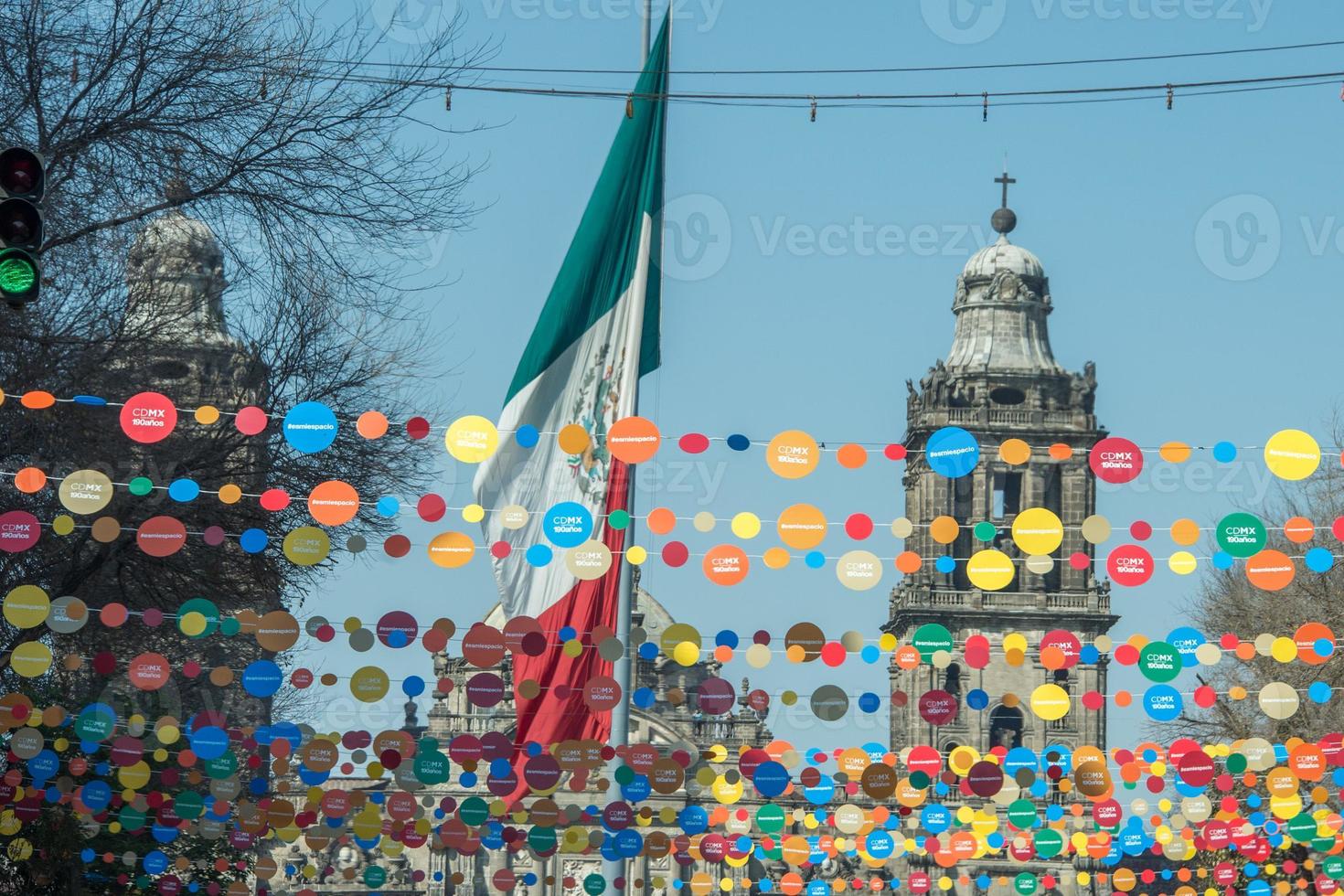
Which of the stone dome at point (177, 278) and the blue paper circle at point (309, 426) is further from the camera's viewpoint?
the stone dome at point (177, 278)

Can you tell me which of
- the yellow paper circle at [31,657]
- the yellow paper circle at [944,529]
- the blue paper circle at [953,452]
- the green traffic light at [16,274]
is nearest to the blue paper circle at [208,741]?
the yellow paper circle at [31,657]

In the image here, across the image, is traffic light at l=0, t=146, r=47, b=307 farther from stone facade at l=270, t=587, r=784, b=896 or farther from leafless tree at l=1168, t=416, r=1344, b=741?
stone facade at l=270, t=587, r=784, b=896

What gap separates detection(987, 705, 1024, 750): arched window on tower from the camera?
57.9m

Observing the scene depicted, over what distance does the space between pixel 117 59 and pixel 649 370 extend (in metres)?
4.51

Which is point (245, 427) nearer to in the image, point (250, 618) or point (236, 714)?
point (250, 618)

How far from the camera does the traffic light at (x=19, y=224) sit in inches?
432

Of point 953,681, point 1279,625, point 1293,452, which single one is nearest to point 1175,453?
point 1293,452

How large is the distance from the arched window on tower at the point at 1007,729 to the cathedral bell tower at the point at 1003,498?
0.03 meters

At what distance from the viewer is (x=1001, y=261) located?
2377 inches

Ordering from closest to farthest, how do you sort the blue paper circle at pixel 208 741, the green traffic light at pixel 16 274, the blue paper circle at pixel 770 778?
1. the green traffic light at pixel 16 274
2. the blue paper circle at pixel 208 741
3. the blue paper circle at pixel 770 778

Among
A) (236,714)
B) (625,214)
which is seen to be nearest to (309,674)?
(625,214)

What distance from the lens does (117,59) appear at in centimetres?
1742

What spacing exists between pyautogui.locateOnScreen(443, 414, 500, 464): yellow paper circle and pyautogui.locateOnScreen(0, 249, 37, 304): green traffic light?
4.78 metres

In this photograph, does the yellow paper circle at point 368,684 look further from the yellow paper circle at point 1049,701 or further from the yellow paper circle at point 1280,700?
the yellow paper circle at point 1280,700
